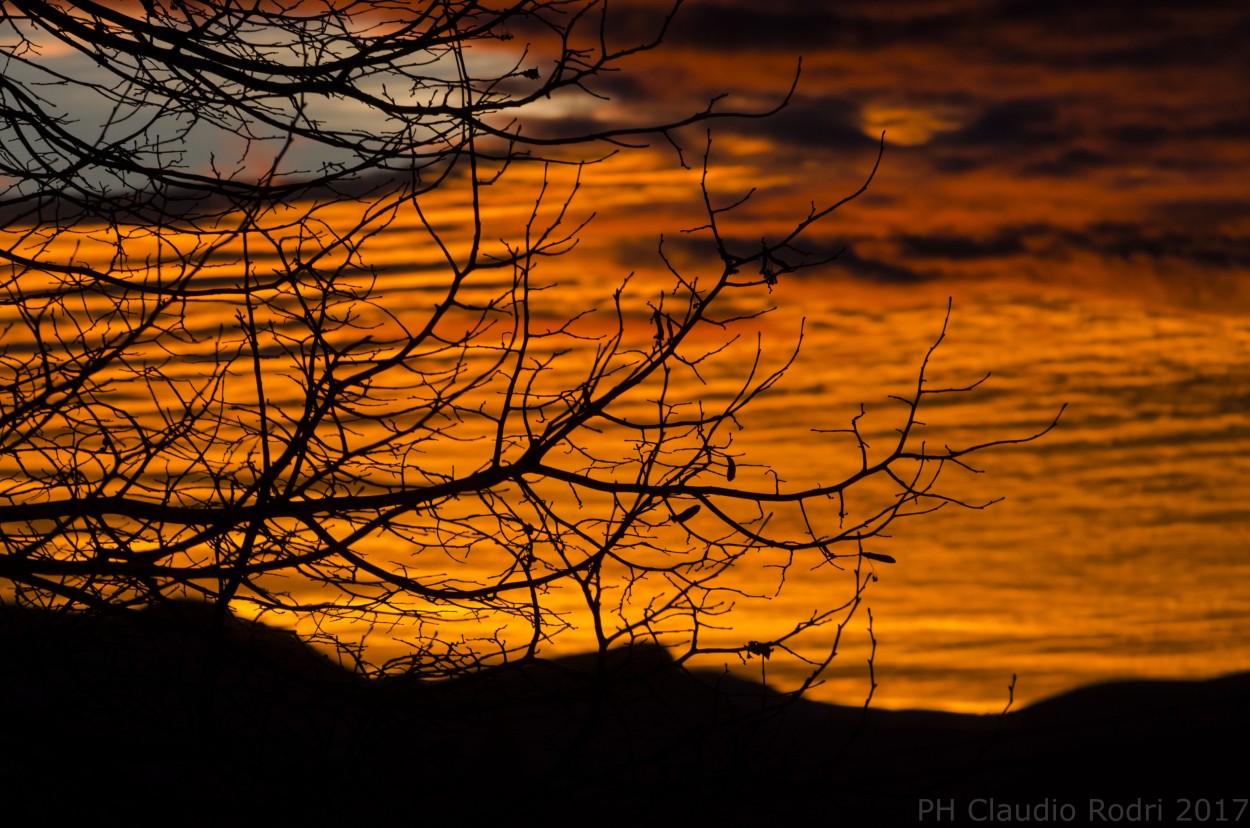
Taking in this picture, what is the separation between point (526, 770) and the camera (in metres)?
4.82

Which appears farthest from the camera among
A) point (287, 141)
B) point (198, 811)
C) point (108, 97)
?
point (108, 97)

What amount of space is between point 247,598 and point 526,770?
137cm

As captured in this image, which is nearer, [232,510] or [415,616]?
[232,510]

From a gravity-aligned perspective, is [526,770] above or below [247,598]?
below

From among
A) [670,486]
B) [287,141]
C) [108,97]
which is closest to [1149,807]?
[670,486]

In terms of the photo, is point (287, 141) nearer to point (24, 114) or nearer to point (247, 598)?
point (24, 114)

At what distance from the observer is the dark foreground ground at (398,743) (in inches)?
150

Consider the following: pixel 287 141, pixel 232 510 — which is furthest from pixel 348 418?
pixel 287 141

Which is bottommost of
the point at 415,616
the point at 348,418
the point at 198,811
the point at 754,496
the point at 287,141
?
the point at 198,811

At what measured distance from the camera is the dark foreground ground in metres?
3.80

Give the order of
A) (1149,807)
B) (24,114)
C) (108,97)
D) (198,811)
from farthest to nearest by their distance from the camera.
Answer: (1149,807) < (108,97) < (24,114) < (198,811)

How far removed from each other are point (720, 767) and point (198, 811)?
1683 millimetres

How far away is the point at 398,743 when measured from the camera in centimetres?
407

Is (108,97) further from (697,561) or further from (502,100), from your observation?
(697,561)
